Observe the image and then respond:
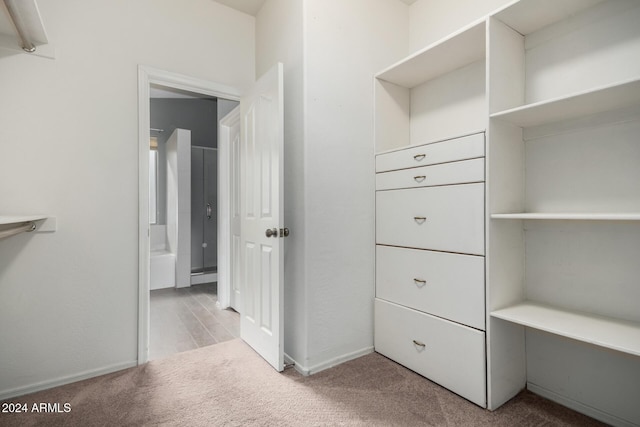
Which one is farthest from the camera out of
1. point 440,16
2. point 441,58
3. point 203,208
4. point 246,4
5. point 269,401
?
point 203,208

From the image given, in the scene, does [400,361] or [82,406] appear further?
[400,361]

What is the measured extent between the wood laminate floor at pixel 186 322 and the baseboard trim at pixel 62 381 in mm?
223

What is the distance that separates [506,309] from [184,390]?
6.03ft

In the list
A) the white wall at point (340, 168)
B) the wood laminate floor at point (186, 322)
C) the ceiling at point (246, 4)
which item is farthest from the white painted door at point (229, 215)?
the white wall at point (340, 168)

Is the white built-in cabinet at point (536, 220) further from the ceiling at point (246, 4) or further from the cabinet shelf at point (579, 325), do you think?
the ceiling at point (246, 4)

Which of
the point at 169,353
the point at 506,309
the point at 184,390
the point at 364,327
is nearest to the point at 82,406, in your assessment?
the point at 184,390

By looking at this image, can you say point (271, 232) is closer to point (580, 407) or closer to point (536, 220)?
point (536, 220)

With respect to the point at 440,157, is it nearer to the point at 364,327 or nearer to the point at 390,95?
the point at 390,95

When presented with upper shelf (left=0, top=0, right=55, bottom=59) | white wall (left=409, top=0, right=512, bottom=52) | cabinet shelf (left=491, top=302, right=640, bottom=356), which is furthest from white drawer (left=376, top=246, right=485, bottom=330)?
upper shelf (left=0, top=0, right=55, bottom=59)

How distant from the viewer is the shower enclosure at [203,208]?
16.0 ft

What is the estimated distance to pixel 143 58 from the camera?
6.96 ft

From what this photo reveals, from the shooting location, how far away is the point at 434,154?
1854 mm

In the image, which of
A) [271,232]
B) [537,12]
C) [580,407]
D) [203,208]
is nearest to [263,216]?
[271,232]

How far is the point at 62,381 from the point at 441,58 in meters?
3.04
